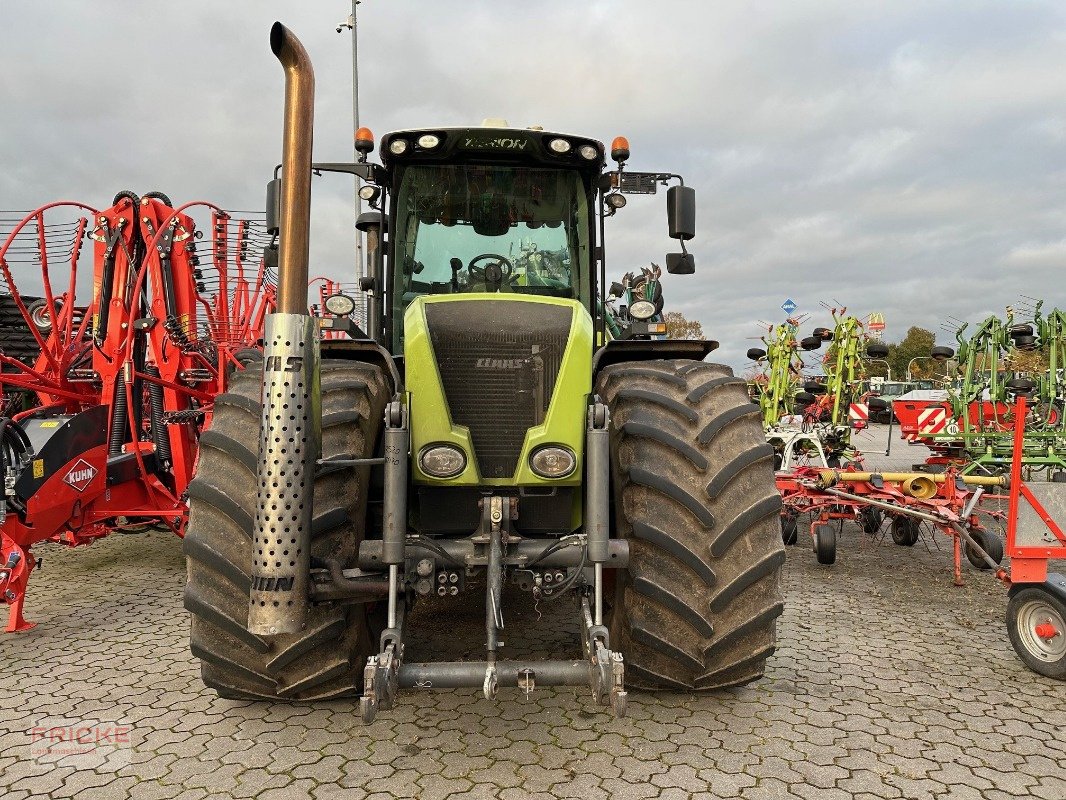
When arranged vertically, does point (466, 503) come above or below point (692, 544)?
above

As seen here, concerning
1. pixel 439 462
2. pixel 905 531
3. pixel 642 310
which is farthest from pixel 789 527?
pixel 439 462

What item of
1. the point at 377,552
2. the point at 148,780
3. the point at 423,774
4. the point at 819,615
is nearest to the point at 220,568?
the point at 377,552

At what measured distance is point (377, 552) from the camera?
9.33 ft

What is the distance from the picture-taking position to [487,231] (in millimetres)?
4254

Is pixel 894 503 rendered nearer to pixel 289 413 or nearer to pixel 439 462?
pixel 439 462

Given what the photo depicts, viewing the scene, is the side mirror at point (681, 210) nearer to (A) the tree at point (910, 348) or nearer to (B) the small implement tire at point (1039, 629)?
(B) the small implement tire at point (1039, 629)

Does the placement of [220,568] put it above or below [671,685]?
above

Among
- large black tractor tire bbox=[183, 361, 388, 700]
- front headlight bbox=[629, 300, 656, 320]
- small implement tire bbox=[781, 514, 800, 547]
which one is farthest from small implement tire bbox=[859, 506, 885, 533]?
large black tractor tire bbox=[183, 361, 388, 700]

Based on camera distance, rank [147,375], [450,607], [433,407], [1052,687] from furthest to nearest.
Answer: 1. [147,375]
2. [450,607]
3. [1052,687]
4. [433,407]

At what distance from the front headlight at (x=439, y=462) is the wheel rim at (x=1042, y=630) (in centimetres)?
331

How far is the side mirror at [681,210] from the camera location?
4434 mm

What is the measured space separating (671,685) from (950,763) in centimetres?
112

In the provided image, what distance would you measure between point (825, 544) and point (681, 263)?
10.5 feet

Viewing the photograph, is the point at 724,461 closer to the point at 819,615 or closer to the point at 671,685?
the point at 671,685
